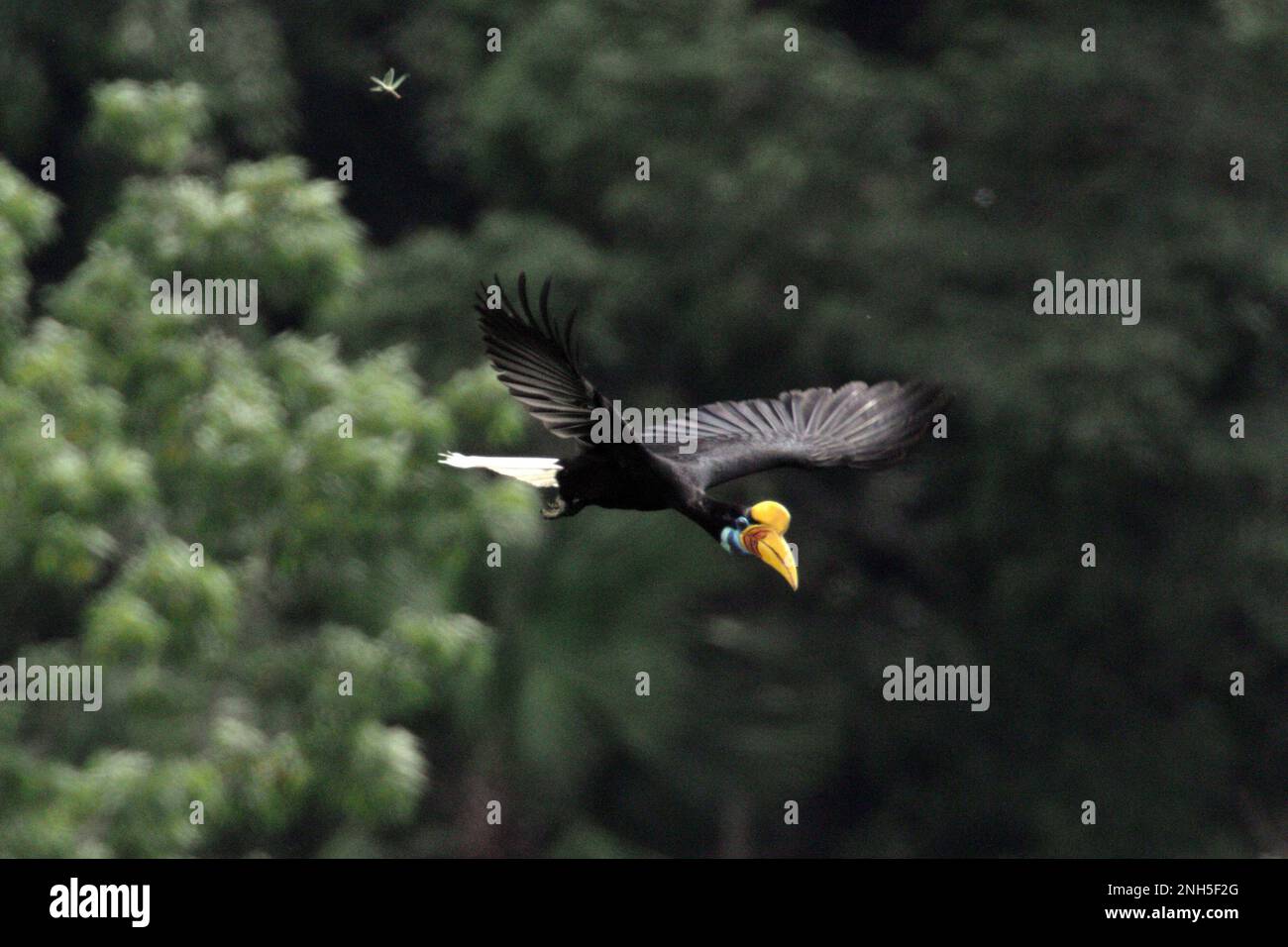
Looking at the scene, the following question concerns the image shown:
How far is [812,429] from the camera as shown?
7199mm

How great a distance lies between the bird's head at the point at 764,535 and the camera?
5.70 meters

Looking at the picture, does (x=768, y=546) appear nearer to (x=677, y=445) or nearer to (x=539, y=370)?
(x=539, y=370)

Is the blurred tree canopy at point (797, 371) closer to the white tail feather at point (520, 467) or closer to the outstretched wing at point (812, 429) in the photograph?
the outstretched wing at point (812, 429)

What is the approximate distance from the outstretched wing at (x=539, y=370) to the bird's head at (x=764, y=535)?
448 millimetres

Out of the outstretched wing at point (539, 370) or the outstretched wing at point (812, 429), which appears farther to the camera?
the outstretched wing at point (812, 429)

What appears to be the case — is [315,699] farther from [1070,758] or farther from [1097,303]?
[1070,758]

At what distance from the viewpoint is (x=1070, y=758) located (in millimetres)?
17422

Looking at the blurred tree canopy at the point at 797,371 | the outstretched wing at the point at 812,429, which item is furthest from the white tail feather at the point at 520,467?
the blurred tree canopy at the point at 797,371

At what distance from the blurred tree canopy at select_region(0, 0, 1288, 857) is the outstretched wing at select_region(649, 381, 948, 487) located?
4208 millimetres

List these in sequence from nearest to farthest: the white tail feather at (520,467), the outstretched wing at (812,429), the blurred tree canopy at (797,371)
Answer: the white tail feather at (520,467)
the outstretched wing at (812,429)
the blurred tree canopy at (797,371)

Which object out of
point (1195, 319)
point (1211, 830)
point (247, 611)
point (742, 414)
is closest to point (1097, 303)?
point (1195, 319)

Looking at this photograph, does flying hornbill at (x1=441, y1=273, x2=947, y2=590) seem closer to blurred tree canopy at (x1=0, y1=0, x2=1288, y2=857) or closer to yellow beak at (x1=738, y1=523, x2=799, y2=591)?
yellow beak at (x1=738, y1=523, x2=799, y2=591)

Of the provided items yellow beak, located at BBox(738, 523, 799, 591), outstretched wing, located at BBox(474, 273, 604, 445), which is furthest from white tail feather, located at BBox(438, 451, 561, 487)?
yellow beak, located at BBox(738, 523, 799, 591)

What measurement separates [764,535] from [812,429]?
57.0 inches
